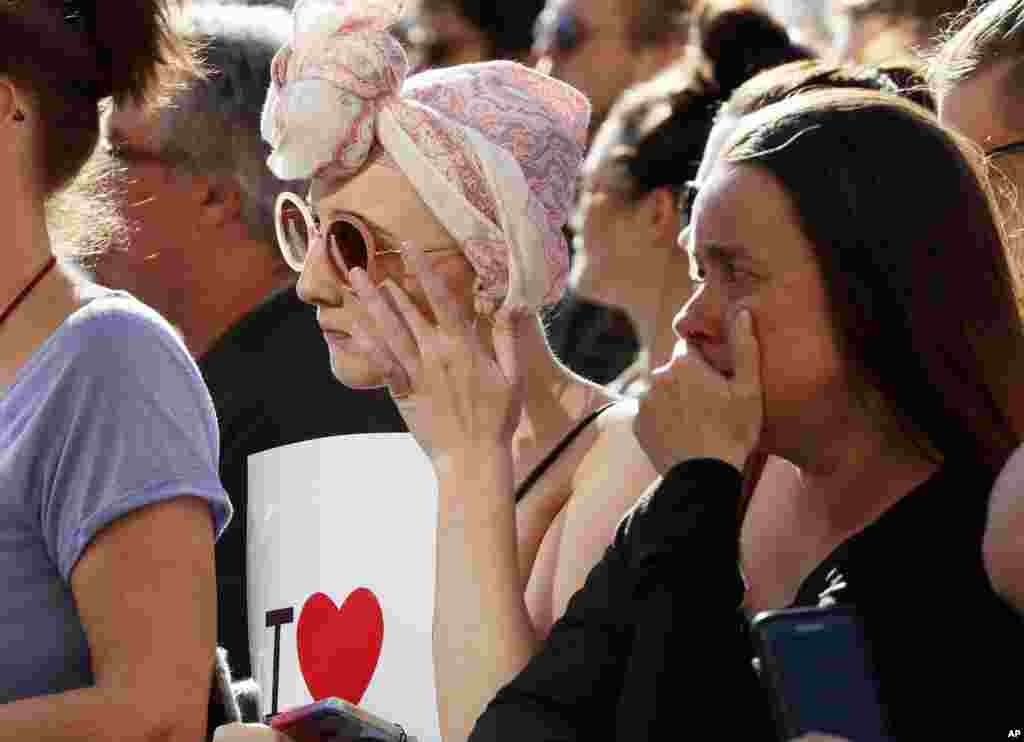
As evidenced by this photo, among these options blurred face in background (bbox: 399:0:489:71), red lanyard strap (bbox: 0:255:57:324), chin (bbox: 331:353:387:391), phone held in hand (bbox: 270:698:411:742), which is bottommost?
phone held in hand (bbox: 270:698:411:742)

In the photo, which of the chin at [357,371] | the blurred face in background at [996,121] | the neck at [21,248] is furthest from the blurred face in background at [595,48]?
the neck at [21,248]

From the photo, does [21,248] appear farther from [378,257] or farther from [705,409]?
[705,409]

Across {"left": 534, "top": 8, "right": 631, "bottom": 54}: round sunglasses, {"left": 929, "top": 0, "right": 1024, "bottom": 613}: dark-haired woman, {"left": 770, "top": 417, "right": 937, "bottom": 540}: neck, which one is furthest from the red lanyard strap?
{"left": 534, "top": 8, "right": 631, "bottom": 54}: round sunglasses

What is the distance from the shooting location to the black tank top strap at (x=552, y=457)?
3248 millimetres

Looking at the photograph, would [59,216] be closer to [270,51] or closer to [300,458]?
[300,458]

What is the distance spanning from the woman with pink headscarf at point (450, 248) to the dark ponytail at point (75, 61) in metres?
0.29

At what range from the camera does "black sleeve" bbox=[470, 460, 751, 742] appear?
7.83 ft

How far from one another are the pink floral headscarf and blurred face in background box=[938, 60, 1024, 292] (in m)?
0.70

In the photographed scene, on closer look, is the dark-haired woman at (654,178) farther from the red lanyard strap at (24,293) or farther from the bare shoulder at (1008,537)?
the bare shoulder at (1008,537)

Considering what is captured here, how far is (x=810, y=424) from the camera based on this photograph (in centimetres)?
256

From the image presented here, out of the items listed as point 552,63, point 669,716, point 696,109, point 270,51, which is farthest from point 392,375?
point 552,63

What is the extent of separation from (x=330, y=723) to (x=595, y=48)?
13.2 feet

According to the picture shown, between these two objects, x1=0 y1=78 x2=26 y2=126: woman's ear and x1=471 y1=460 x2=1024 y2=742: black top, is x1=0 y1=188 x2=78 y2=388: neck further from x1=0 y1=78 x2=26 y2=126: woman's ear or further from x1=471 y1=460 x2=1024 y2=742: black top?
x1=471 y1=460 x2=1024 y2=742: black top

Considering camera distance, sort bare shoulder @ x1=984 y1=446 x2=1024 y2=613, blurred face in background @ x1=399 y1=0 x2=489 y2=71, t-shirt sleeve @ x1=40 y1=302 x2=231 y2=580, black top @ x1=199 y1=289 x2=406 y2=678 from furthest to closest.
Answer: blurred face in background @ x1=399 y1=0 x2=489 y2=71 < black top @ x1=199 y1=289 x2=406 y2=678 < t-shirt sleeve @ x1=40 y1=302 x2=231 y2=580 < bare shoulder @ x1=984 y1=446 x2=1024 y2=613
